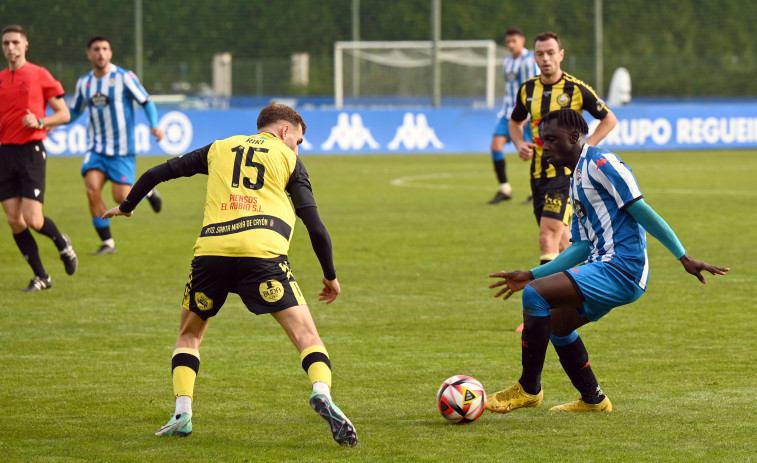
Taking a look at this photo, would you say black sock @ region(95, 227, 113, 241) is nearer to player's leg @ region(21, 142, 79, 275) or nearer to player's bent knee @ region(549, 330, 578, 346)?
player's leg @ region(21, 142, 79, 275)

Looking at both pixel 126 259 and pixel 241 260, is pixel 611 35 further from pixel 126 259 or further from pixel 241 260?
pixel 241 260

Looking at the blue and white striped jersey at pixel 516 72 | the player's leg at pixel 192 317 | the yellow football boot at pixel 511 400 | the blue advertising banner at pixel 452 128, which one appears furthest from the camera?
the blue advertising banner at pixel 452 128

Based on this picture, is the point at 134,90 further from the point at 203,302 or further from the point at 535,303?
the point at 535,303

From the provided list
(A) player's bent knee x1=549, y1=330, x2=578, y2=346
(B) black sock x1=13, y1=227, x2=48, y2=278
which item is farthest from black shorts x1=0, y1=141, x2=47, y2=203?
(A) player's bent knee x1=549, y1=330, x2=578, y2=346

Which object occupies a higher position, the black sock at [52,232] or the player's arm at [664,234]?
the player's arm at [664,234]

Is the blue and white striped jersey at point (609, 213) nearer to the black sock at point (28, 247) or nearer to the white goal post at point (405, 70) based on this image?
the black sock at point (28, 247)

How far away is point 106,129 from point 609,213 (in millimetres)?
8465

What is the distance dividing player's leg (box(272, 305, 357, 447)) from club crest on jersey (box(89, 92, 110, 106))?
8.23 m

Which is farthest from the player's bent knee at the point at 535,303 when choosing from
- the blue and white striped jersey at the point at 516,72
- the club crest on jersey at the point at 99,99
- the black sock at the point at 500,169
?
the black sock at the point at 500,169

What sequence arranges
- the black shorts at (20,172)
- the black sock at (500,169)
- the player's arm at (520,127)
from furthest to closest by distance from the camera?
the black sock at (500,169) → the black shorts at (20,172) → the player's arm at (520,127)

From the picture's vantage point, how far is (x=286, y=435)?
5699mm

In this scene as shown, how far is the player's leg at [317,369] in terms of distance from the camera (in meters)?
5.25

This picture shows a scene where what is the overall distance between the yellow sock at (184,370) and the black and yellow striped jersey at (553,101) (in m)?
3.99

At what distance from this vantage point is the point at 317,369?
5.43m
